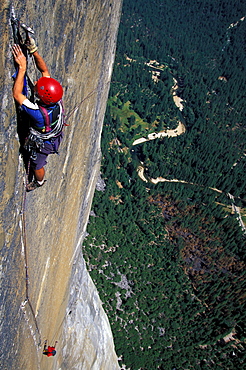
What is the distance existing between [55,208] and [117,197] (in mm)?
30854

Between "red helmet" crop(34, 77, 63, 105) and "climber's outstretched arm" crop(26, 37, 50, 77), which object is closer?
"climber's outstretched arm" crop(26, 37, 50, 77)

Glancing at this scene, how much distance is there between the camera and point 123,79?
202 ft

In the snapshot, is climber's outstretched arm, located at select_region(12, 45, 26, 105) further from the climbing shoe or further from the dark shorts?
the climbing shoe

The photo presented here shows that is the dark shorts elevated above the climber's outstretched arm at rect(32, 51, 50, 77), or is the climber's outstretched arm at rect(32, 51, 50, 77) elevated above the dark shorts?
the climber's outstretched arm at rect(32, 51, 50, 77)

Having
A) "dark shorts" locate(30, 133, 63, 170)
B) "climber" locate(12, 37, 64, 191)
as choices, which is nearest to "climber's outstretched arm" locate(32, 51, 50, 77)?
"climber" locate(12, 37, 64, 191)

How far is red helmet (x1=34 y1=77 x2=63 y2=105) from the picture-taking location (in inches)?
158

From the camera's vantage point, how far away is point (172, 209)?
124ft

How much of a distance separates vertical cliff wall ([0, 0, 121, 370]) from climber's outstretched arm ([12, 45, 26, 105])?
87 mm

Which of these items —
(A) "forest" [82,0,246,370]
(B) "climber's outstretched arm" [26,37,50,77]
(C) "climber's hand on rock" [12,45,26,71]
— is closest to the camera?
(C) "climber's hand on rock" [12,45,26,71]

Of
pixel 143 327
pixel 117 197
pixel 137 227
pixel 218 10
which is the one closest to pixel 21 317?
pixel 143 327

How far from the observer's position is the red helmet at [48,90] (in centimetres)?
401

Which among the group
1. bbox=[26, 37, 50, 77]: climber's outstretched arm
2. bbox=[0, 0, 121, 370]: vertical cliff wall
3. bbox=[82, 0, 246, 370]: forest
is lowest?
bbox=[82, 0, 246, 370]: forest

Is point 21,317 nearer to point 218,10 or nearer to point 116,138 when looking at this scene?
point 116,138

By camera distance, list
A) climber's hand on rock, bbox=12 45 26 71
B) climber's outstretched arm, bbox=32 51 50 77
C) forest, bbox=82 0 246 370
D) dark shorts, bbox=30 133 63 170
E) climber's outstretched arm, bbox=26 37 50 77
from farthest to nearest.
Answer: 1. forest, bbox=82 0 246 370
2. dark shorts, bbox=30 133 63 170
3. climber's outstretched arm, bbox=32 51 50 77
4. climber's outstretched arm, bbox=26 37 50 77
5. climber's hand on rock, bbox=12 45 26 71
